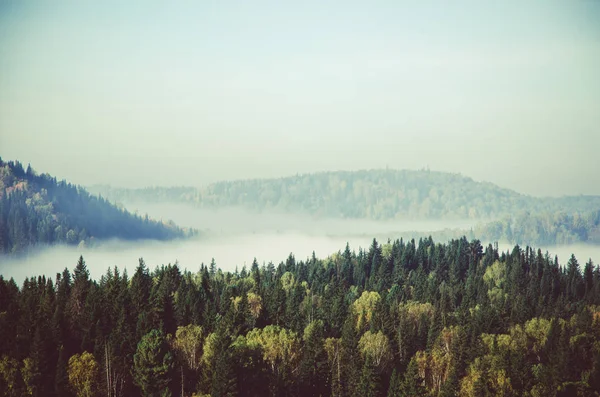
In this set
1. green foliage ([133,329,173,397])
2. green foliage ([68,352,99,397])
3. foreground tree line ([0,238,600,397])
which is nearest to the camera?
green foliage ([68,352,99,397])

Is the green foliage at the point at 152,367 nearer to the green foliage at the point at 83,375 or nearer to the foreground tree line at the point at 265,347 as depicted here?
the foreground tree line at the point at 265,347

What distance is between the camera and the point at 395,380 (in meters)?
116

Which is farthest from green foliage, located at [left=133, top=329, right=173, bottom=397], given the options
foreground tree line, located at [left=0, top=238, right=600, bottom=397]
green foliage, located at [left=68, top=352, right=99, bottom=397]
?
green foliage, located at [left=68, top=352, right=99, bottom=397]

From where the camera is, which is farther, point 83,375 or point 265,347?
point 265,347

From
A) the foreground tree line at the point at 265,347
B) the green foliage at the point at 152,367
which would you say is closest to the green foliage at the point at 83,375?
the foreground tree line at the point at 265,347

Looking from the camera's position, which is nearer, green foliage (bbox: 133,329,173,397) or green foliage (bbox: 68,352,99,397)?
green foliage (bbox: 68,352,99,397)

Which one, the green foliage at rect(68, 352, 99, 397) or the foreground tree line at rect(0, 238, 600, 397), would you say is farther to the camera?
the foreground tree line at rect(0, 238, 600, 397)

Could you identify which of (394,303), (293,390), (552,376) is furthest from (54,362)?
(394,303)

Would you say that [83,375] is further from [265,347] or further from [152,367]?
[265,347]

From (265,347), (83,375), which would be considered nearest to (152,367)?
(83,375)

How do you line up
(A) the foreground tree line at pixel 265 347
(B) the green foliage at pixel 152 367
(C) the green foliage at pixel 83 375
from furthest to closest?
(A) the foreground tree line at pixel 265 347
(B) the green foliage at pixel 152 367
(C) the green foliage at pixel 83 375

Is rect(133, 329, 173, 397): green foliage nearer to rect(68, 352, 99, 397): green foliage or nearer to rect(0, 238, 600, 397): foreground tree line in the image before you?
→ rect(0, 238, 600, 397): foreground tree line

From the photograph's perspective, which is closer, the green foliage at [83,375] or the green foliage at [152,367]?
the green foliage at [83,375]

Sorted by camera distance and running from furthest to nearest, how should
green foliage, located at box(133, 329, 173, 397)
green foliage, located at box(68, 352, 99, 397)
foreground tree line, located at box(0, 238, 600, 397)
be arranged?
foreground tree line, located at box(0, 238, 600, 397), green foliage, located at box(133, 329, 173, 397), green foliage, located at box(68, 352, 99, 397)
